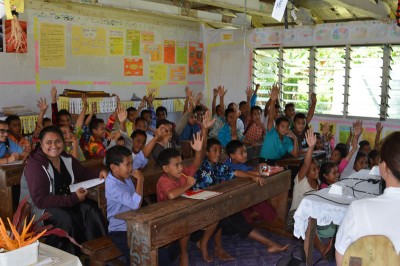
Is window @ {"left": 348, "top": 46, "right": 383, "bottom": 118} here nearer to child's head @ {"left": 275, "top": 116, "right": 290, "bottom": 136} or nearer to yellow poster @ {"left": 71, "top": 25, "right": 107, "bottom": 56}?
child's head @ {"left": 275, "top": 116, "right": 290, "bottom": 136}

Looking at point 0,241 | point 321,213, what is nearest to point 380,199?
point 321,213

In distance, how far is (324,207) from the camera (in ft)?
9.60

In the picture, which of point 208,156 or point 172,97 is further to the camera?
point 172,97

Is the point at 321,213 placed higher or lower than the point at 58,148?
lower

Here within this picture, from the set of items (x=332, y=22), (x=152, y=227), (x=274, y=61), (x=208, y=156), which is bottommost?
(x=152, y=227)

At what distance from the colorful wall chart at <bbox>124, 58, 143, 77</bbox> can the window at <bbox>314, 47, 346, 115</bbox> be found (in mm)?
3043

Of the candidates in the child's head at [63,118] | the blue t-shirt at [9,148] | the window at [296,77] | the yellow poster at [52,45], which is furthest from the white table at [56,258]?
the window at [296,77]

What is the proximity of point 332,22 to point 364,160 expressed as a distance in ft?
11.3

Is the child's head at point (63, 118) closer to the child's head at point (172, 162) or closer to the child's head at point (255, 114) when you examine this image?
the child's head at point (172, 162)

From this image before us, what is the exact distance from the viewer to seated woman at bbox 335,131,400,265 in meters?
1.83

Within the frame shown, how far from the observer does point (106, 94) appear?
6934mm

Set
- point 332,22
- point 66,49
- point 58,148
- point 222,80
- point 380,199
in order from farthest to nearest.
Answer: point 222,80 → point 332,22 → point 66,49 → point 58,148 → point 380,199

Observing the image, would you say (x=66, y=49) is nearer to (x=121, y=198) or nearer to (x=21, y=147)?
(x=21, y=147)

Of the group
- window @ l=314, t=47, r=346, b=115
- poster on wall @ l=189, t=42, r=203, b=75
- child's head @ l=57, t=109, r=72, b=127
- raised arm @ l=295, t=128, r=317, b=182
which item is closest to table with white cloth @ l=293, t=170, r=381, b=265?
raised arm @ l=295, t=128, r=317, b=182
